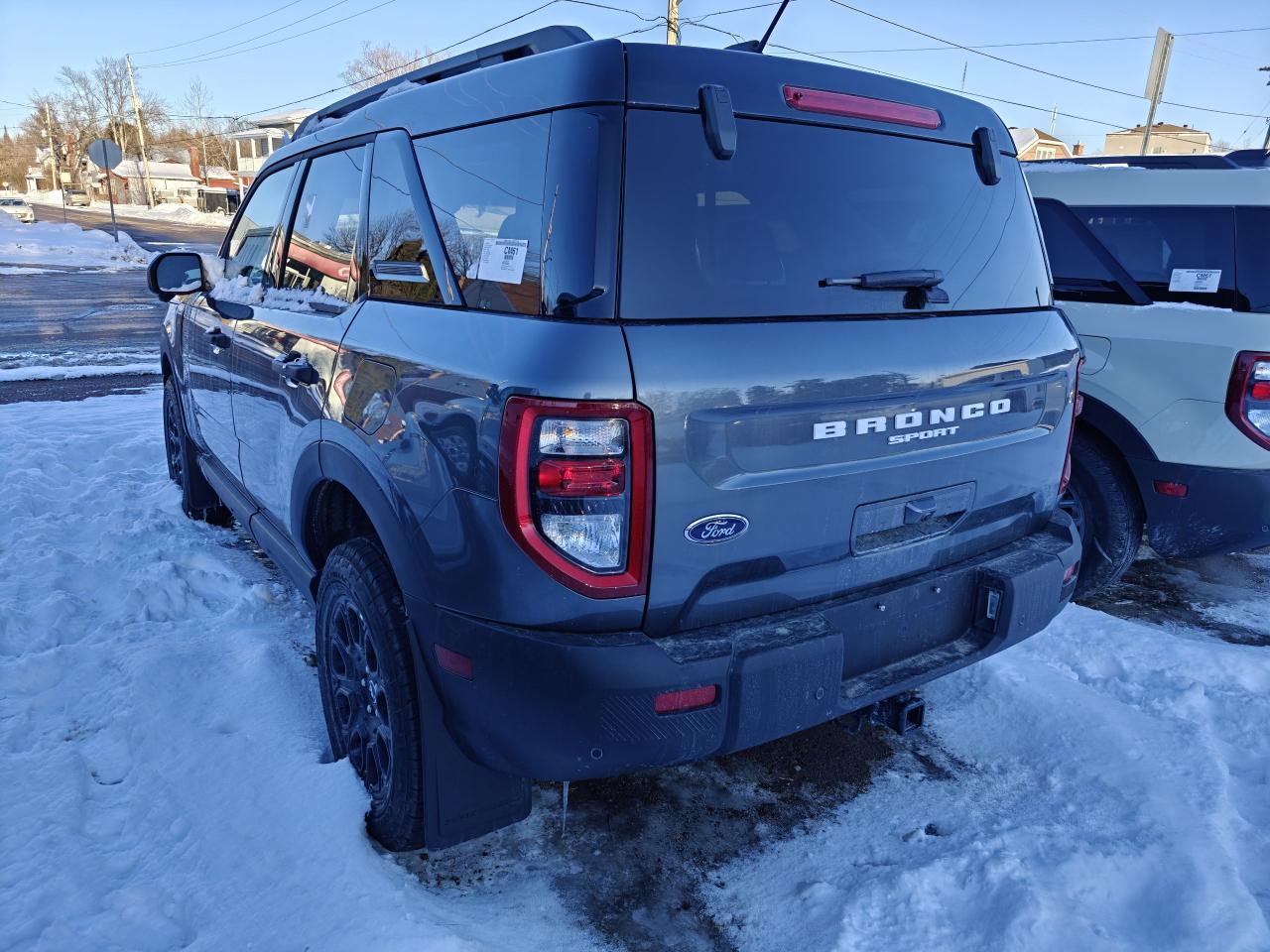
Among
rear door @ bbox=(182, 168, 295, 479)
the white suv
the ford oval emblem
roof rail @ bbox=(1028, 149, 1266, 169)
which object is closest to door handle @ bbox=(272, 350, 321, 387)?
rear door @ bbox=(182, 168, 295, 479)

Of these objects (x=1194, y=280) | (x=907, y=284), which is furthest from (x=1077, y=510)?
(x=907, y=284)

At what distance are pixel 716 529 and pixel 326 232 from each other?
1.88 meters

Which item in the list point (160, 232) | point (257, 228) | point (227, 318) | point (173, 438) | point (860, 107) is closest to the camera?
point (860, 107)

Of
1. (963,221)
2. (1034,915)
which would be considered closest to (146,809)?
(1034,915)

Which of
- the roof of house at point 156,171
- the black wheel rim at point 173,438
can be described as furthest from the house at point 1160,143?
the roof of house at point 156,171

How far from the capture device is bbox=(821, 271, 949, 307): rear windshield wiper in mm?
2285

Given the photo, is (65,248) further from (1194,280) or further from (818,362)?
(818,362)

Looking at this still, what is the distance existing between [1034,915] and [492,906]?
1.36 meters

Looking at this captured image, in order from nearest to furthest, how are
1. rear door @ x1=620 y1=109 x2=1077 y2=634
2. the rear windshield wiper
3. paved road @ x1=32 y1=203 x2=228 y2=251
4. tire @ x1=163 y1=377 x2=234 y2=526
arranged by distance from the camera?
rear door @ x1=620 y1=109 x2=1077 y2=634 → the rear windshield wiper → tire @ x1=163 y1=377 x2=234 y2=526 → paved road @ x1=32 y1=203 x2=228 y2=251

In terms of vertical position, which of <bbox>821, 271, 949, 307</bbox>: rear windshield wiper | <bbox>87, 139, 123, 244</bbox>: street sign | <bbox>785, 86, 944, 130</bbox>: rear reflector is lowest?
<bbox>821, 271, 949, 307</bbox>: rear windshield wiper

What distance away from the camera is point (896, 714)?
104 inches

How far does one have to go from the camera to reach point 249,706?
3.06 meters

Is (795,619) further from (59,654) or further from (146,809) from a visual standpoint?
(59,654)

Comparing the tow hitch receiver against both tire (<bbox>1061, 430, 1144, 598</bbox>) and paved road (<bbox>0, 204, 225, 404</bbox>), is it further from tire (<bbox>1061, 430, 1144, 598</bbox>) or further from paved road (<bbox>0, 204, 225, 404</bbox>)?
paved road (<bbox>0, 204, 225, 404</bbox>)
